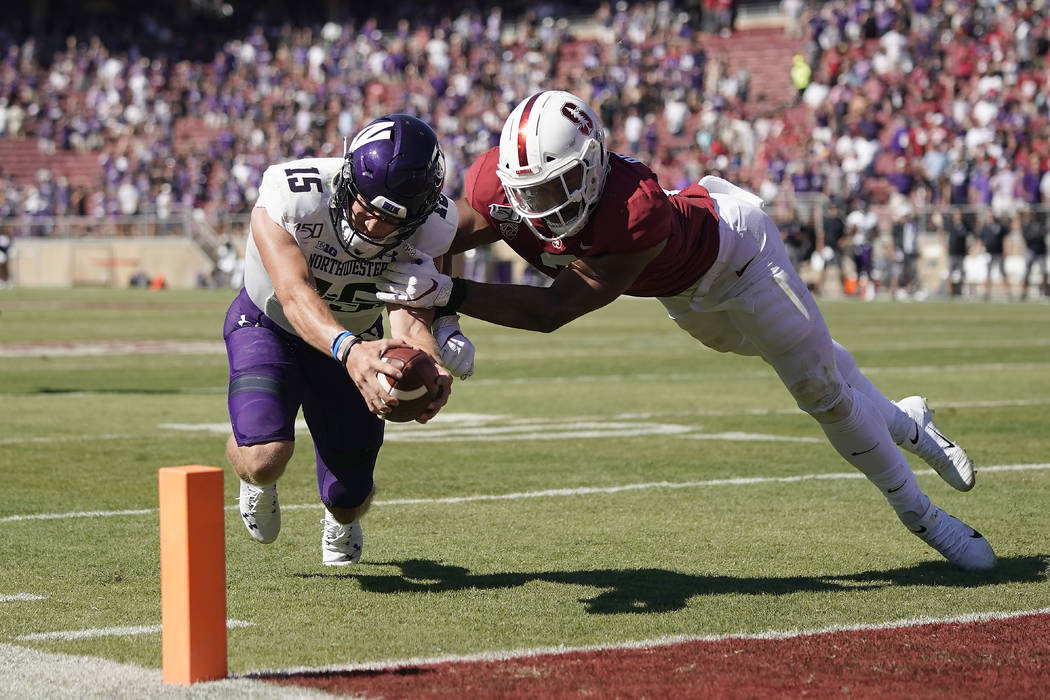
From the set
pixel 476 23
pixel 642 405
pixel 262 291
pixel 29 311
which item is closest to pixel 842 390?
pixel 262 291

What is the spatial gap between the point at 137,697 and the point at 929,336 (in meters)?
15.8

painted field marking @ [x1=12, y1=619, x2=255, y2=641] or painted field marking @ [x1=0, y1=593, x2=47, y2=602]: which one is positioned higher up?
painted field marking @ [x1=12, y1=619, x2=255, y2=641]

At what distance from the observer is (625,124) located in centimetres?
3469

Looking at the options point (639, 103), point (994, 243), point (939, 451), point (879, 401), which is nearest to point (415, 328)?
point (879, 401)

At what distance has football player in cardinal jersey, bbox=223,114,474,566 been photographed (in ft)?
16.4

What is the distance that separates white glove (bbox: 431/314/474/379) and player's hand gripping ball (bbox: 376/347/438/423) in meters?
0.29

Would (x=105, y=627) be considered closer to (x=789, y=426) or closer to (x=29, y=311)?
(x=789, y=426)

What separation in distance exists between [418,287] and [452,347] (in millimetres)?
241

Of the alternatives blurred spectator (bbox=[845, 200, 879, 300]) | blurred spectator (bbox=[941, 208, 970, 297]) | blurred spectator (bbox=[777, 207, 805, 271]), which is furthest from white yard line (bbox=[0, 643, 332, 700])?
blurred spectator (bbox=[777, 207, 805, 271])

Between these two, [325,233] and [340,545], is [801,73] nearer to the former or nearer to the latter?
[340,545]

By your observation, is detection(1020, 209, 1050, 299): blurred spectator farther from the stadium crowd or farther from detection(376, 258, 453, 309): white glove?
detection(376, 258, 453, 309): white glove

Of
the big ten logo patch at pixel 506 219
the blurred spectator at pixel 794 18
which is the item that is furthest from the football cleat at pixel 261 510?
the blurred spectator at pixel 794 18

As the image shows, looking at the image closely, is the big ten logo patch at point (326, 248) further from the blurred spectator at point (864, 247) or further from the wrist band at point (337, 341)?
the blurred spectator at point (864, 247)

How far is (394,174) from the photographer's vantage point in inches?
196
